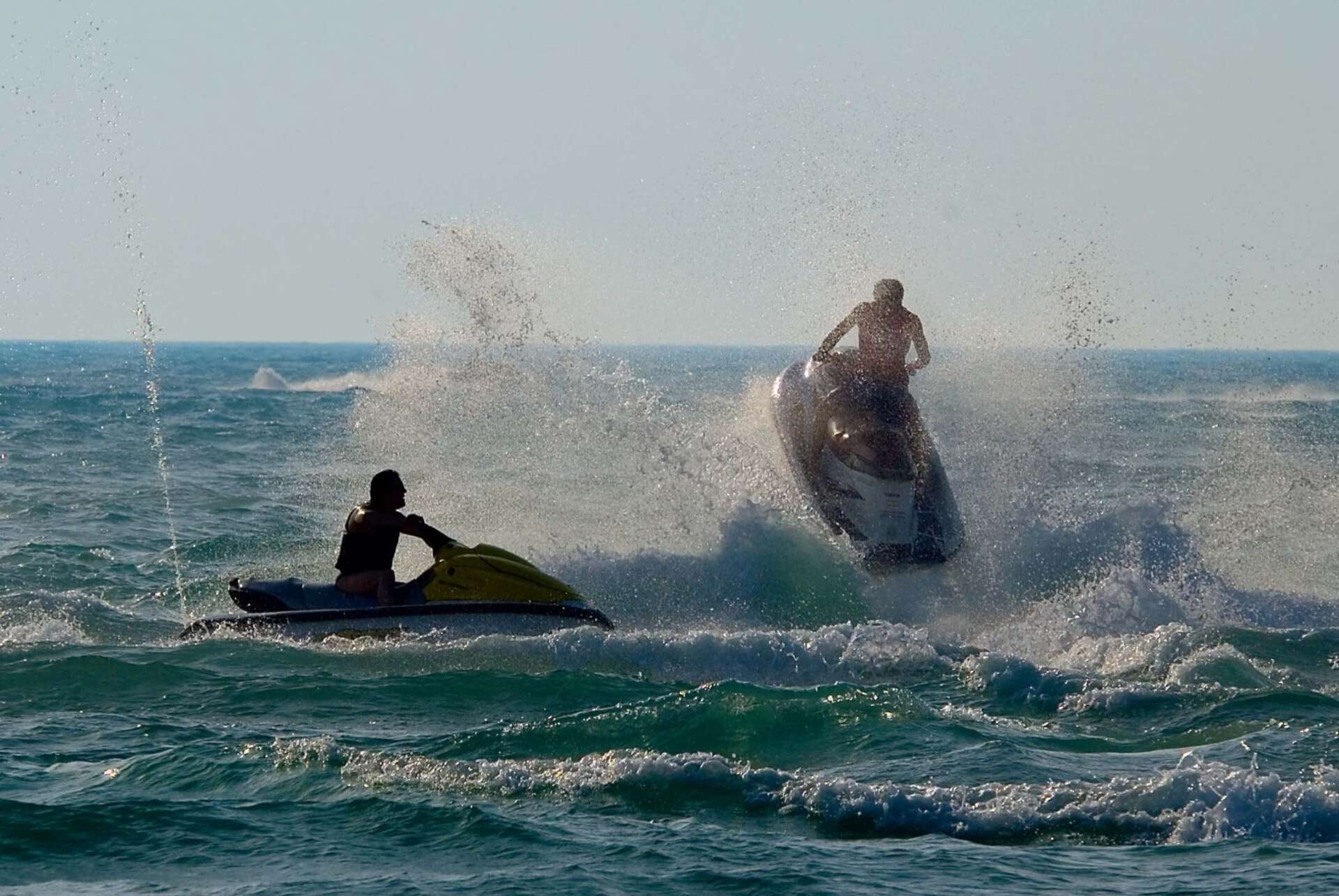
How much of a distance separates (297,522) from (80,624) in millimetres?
6729

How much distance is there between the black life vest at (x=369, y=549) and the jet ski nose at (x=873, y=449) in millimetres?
4449

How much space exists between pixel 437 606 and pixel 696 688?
2341mm

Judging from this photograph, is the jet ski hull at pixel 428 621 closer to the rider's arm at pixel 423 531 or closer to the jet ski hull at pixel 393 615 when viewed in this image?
the jet ski hull at pixel 393 615

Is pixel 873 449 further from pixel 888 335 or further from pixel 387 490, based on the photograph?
pixel 387 490

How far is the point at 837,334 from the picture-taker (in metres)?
16.0

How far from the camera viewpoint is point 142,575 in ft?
51.5

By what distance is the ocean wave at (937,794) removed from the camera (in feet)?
25.1

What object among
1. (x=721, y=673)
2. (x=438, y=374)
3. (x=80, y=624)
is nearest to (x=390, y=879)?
(x=721, y=673)

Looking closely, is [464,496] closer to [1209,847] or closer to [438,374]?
[438,374]

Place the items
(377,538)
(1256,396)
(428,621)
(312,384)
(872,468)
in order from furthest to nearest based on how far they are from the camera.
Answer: (312,384)
(1256,396)
(872,468)
(377,538)
(428,621)

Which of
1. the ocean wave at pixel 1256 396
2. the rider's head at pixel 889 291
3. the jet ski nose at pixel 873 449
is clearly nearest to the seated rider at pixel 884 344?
the rider's head at pixel 889 291

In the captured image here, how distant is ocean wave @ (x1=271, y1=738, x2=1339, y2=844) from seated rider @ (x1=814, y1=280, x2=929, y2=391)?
7.43 m

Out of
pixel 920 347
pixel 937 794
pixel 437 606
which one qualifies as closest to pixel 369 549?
pixel 437 606

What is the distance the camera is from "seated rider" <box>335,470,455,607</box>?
468 inches
